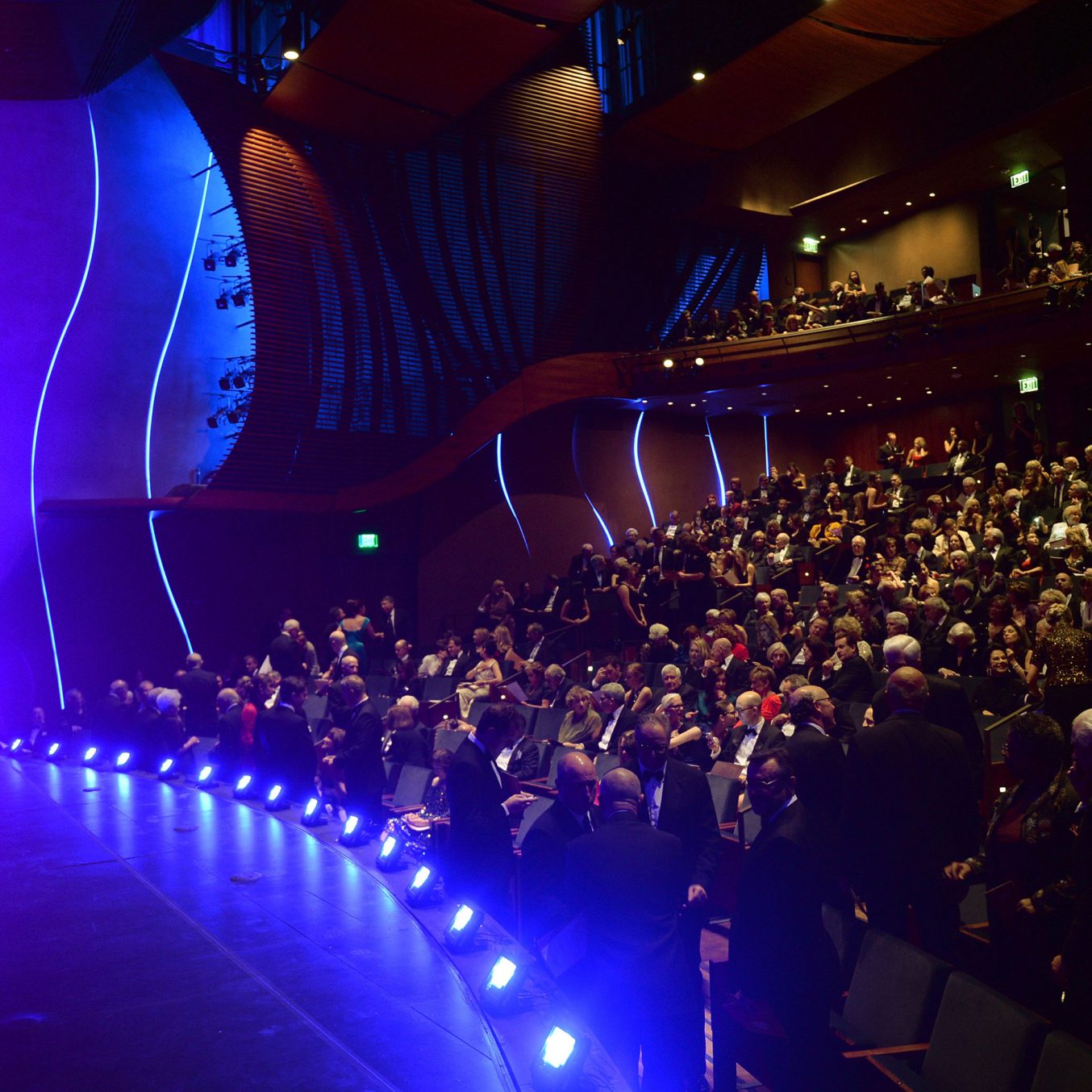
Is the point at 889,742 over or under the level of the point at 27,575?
under

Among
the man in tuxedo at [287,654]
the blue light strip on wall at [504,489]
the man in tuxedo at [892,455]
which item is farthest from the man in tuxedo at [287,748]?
the man in tuxedo at [892,455]

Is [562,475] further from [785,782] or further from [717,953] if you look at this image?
[785,782]

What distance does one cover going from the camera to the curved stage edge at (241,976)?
3.28m

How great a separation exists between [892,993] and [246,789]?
20.8 ft

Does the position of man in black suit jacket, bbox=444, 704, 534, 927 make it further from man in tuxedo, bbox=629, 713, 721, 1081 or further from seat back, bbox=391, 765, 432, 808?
seat back, bbox=391, 765, 432, 808

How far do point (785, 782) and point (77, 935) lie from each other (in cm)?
354

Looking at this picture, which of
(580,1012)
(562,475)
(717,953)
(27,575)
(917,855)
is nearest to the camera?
(580,1012)

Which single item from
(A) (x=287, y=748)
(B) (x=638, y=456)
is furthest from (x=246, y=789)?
(B) (x=638, y=456)

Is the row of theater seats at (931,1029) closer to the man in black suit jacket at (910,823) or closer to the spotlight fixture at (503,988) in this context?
the man in black suit jacket at (910,823)

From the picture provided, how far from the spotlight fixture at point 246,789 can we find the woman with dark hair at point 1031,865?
619cm

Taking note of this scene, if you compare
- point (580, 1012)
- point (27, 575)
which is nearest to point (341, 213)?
point (27, 575)

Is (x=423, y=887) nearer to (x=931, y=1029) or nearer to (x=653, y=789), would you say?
(x=653, y=789)

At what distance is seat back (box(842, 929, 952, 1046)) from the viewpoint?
2555 mm

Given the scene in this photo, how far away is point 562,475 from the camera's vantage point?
15.2 metres
